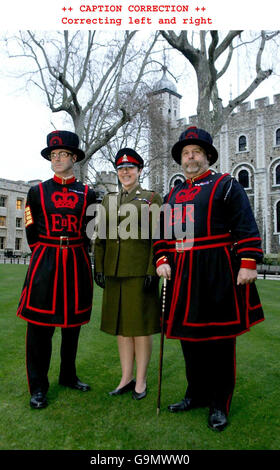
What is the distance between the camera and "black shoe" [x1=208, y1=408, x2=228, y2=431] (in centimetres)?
294

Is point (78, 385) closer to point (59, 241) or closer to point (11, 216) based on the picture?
point (59, 241)

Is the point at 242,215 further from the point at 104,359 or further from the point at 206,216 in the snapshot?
the point at 104,359

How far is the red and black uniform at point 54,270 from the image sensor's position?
3.45 meters

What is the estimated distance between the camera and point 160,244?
3441 mm

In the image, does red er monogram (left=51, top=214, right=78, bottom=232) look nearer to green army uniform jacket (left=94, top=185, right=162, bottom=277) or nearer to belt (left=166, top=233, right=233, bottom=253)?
green army uniform jacket (left=94, top=185, right=162, bottom=277)

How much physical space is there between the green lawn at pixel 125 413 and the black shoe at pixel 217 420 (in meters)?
0.05

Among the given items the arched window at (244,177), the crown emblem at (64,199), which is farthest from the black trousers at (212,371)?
the arched window at (244,177)

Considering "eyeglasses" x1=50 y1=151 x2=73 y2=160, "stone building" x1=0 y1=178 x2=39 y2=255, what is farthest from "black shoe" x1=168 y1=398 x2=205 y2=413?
"stone building" x1=0 y1=178 x2=39 y2=255

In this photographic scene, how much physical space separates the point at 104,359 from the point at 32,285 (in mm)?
1808

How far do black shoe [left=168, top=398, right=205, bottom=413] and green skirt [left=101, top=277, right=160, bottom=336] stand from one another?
67 cm

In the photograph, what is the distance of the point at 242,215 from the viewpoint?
303 centimetres

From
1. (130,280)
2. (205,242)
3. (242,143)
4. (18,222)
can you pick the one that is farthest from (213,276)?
(18,222)

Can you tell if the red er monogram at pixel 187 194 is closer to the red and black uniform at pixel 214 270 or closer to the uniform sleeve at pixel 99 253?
the red and black uniform at pixel 214 270

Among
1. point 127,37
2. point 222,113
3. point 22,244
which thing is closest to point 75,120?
point 127,37
